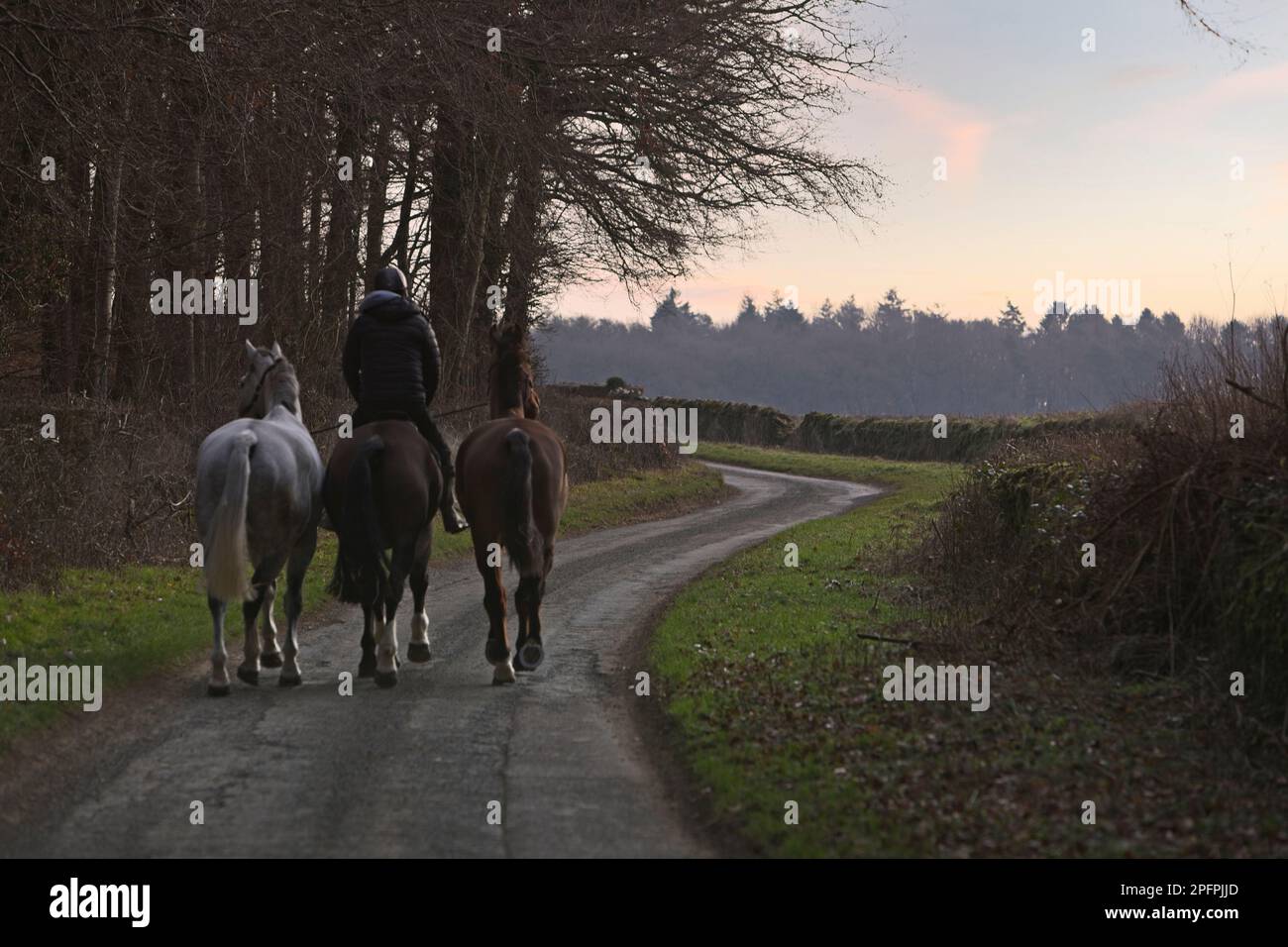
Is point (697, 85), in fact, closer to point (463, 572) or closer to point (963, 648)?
point (463, 572)

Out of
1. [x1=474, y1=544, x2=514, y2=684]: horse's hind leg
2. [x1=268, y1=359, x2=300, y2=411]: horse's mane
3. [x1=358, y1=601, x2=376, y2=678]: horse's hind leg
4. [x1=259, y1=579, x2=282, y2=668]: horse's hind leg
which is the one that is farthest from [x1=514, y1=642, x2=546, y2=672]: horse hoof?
[x1=268, y1=359, x2=300, y2=411]: horse's mane

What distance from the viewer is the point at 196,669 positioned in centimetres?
1045

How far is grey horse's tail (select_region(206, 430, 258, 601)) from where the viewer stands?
905cm

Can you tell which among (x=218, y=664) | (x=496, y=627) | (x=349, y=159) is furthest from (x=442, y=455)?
(x=349, y=159)

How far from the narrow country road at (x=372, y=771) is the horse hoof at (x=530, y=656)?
0.20 metres

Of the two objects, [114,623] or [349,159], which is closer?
[114,623]

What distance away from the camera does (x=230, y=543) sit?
9.06 meters

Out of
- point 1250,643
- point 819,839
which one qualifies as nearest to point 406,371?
point 819,839

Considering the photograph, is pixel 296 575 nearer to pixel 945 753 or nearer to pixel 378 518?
pixel 378 518

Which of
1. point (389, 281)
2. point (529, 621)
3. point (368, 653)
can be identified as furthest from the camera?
point (389, 281)

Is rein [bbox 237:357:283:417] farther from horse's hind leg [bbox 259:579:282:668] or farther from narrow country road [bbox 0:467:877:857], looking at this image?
narrow country road [bbox 0:467:877:857]

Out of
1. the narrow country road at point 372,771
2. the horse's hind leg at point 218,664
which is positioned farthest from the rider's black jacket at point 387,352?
the narrow country road at point 372,771

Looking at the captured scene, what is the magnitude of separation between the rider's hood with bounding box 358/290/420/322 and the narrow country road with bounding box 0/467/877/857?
115 inches

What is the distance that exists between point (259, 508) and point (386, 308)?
196 cm
